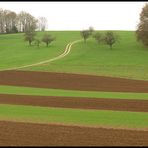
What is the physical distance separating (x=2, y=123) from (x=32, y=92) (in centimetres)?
1452

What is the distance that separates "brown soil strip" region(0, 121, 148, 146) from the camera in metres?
16.4

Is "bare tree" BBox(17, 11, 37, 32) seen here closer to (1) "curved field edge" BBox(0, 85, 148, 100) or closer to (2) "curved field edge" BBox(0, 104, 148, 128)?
(1) "curved field edge" BBox(0, 85, 148, 100)

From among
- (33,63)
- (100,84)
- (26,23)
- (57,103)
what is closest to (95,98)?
(57,103)

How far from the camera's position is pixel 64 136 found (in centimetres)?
1761

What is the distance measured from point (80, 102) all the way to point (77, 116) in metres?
5.77

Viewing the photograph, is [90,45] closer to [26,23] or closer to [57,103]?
[57,103]

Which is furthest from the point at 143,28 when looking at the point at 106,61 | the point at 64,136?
the point at 64,136

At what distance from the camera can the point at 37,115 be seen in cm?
2348

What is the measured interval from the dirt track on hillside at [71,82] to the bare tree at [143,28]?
3220 centimetres

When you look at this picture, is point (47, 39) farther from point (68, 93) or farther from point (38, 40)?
point (68, 93)

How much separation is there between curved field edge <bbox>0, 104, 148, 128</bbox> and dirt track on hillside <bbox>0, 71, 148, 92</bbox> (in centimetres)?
1324

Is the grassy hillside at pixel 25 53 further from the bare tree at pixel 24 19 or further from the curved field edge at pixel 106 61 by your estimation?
the bare tree at pixel 24 19

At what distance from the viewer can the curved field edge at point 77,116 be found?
2125cm

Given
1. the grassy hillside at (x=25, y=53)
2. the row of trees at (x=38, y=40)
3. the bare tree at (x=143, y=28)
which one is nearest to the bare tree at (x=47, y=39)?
the row of trees at (x=38, y=40)
